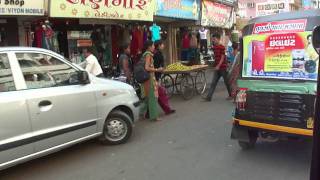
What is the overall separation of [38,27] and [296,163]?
23.5 ft

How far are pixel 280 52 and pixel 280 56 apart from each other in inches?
2.1

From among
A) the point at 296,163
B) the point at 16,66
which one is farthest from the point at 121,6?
the point at 296,163

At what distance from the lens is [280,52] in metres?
5.68

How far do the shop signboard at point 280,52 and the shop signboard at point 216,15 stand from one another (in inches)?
479

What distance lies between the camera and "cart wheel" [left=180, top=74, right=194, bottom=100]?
39.6ft

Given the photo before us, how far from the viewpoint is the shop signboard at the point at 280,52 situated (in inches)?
214

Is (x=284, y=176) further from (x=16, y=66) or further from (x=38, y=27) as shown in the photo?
(x=38, y=27)

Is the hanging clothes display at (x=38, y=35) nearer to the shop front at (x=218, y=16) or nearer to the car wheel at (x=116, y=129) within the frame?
the car wheel at (x=116, y=129)

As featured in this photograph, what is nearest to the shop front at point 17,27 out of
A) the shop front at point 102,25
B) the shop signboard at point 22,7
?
the shop signboard at point 22,7

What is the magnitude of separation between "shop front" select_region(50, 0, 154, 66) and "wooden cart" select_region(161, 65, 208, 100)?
1817mm

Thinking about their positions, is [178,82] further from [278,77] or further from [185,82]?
[278,77]

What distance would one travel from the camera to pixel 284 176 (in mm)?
5293

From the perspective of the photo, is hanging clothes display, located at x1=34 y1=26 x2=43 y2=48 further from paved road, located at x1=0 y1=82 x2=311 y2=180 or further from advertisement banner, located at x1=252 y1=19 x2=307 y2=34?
advertisement banner, located at x1=252 y1=19 x2=307 y2=34

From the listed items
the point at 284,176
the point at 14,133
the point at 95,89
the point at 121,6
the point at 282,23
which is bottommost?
the point at 284,176
